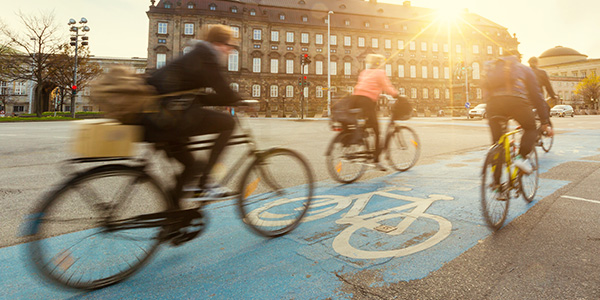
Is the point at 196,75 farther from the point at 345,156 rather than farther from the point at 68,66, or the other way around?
the point at 68,66

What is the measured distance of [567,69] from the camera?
9350 centimetres

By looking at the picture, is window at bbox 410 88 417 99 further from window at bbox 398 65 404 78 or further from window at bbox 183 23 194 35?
window at bbox 183 23 194 35

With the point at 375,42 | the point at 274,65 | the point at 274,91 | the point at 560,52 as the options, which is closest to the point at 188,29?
the point at 274,65

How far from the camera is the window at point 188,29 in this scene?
164 feet

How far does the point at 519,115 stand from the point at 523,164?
52cm

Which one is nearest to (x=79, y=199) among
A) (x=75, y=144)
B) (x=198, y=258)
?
(x=75, y=144)

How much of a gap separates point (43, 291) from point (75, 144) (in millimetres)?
929

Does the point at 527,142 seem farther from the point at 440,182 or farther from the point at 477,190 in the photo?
the point at 440,182

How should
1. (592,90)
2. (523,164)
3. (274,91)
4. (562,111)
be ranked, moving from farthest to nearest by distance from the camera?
1. (592,90)
2. (274,91)
3. (562,111)
4. (523,164)

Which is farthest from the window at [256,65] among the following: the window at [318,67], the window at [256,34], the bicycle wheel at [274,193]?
the bicycle wheel at [274,193]

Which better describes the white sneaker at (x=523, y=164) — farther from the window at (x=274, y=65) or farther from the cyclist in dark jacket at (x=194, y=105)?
the window at (x=274, y=65)

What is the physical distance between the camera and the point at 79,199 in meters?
1.93

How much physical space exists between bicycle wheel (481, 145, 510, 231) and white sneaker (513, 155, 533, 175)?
318mm

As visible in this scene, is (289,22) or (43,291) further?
(289,22)
